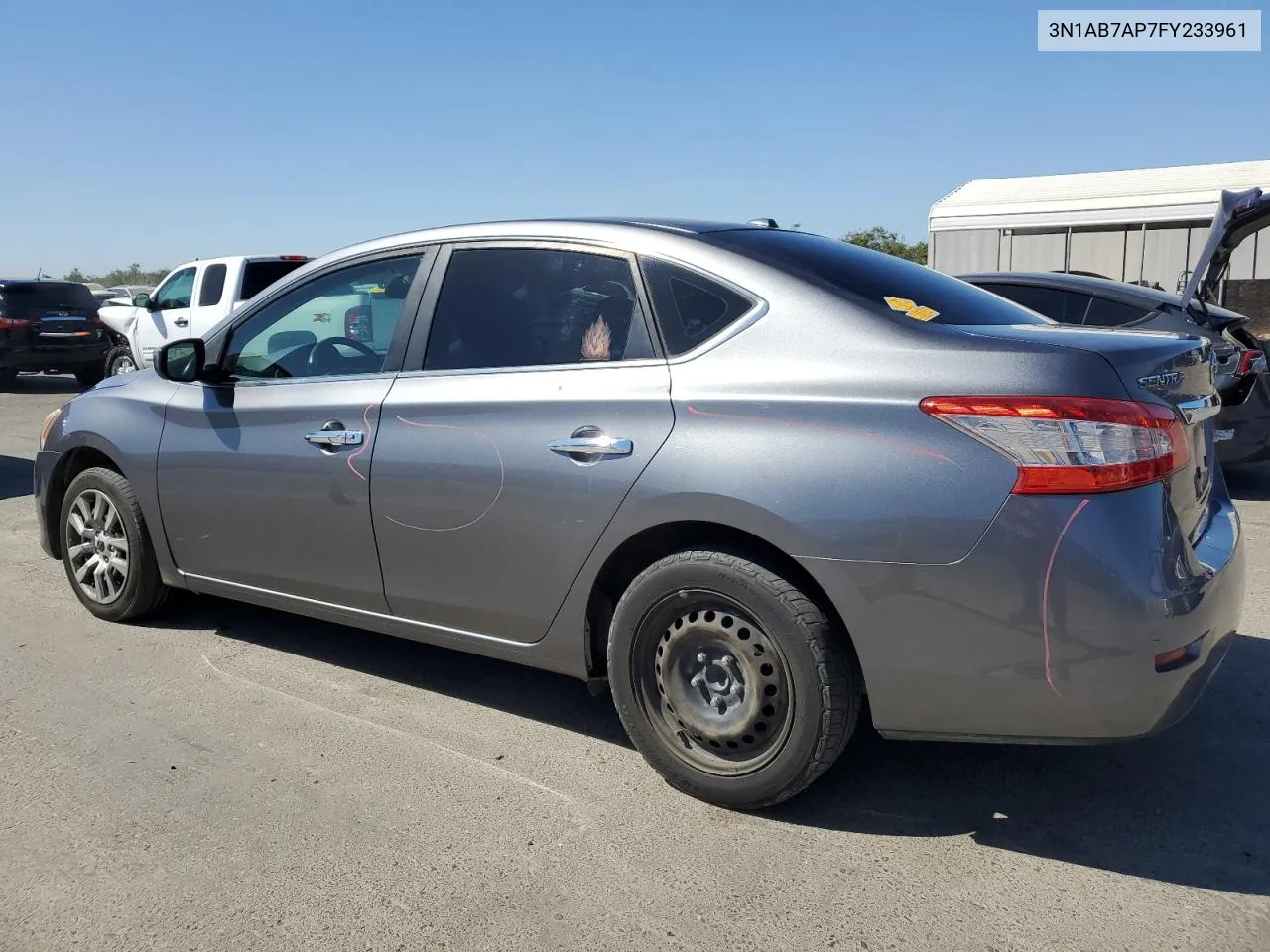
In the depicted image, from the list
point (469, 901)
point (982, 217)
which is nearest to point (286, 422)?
point (469, 901)

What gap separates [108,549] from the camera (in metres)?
4.96

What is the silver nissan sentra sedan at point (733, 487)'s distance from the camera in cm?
272

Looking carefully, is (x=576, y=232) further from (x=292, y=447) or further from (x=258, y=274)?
(x=258, y=274)

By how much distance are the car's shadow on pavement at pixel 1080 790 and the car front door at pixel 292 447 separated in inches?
28.5

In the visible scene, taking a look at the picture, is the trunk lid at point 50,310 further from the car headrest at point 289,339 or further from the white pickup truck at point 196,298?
the car headrest at point 289,339

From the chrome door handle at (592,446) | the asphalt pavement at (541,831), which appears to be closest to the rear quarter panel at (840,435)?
the chrome door handle at (592,446)

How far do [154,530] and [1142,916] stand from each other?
3.94 m

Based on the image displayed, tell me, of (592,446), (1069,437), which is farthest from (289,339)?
(1069,437)

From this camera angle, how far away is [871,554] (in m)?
2.84

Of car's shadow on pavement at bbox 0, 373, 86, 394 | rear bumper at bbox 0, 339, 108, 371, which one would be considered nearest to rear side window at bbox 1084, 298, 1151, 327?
rear bumper at bbox 0, 339, 108, 371

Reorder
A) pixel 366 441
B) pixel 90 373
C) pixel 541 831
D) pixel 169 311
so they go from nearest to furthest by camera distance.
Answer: pixel 541 831 < pixel 366 441 < pixel 169 311 < pixel 90 373

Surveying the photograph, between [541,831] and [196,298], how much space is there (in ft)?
44.6

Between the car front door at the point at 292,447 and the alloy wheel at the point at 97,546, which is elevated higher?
the car front door at the point at 292,447

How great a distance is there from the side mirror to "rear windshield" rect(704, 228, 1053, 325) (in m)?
2.31
